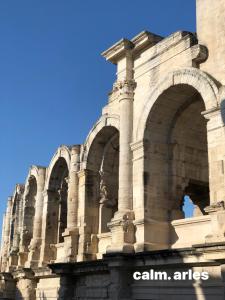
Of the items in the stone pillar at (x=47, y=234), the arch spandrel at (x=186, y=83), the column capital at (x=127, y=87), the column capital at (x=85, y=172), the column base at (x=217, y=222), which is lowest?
the column base at (x=217, y=222)

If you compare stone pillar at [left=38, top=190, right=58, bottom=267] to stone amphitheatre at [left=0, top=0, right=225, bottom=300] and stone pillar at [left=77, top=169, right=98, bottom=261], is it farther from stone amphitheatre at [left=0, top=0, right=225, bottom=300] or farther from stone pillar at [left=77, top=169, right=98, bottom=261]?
stone pillar at [left=77, top=169, right=98, bottom=261]

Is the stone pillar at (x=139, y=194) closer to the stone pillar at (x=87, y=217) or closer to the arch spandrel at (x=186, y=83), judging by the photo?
the arch spandrel at (x=186, y=83)

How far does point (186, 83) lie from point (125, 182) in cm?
308

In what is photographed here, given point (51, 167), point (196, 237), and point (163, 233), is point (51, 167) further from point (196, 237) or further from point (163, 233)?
point (196, 237)

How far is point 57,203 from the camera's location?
1834cm

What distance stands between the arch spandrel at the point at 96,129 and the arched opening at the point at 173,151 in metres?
1.89

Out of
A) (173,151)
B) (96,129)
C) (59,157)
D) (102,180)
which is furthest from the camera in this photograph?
(59,157)

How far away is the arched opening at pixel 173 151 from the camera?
12.4 meters

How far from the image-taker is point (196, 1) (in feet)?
39.7

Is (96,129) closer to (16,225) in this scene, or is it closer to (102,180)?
(102,180)

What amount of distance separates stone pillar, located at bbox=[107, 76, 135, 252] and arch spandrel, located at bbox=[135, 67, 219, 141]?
433mm

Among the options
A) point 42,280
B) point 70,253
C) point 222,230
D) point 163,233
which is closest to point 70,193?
point 70,253

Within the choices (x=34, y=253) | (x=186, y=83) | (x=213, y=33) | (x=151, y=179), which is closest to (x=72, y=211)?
(x=34, y=253)

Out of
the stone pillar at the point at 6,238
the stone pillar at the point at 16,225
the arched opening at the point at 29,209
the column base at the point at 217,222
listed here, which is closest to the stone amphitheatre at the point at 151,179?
the column base at the point at 217,222
